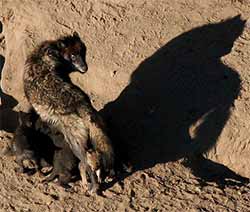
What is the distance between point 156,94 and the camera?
12945 millimetres

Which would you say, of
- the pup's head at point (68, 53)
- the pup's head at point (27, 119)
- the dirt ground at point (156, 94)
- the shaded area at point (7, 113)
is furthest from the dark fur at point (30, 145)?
the pup's head at point (68, 53)

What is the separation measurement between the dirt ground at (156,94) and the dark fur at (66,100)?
1.84 feet

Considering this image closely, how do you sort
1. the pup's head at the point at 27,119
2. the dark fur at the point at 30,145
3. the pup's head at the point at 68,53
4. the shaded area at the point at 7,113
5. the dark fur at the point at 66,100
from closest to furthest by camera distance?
the dark fur at the point at 66,100, the dark fur at the point at 30,145, the pup's head at the point at 68,53, the pup's head at the point at 27,119, the shaded area at the point at 7,113

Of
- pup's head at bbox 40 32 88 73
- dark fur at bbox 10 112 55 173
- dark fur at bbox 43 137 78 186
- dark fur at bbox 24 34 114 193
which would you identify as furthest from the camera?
pup's head at bbox 40 32 88 73

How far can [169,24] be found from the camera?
13.8 m

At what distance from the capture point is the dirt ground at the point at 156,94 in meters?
11.6

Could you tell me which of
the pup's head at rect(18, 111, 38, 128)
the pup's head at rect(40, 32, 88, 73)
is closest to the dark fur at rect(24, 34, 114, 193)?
the pup's head at rect(40, 32, 88, 73)

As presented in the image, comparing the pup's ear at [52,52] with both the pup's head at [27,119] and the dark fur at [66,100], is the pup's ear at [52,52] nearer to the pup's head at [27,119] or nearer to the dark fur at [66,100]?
the dark fur at [66,100]

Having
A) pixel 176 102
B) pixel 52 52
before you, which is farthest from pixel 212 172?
pixel 52 52

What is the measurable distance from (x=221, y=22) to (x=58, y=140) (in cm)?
339

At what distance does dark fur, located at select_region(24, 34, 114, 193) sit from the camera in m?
11.4

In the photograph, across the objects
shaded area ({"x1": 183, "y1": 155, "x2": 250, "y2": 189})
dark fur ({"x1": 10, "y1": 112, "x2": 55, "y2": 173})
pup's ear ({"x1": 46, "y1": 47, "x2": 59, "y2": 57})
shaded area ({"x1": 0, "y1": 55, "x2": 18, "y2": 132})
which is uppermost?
pup's ear ({"x1": 46, "y1": 47, "x2": 59, "y2": 57})

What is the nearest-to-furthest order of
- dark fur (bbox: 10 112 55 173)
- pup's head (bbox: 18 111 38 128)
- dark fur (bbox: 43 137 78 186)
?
dark fur (bbox: 43 137 78 186) → dark fur (bbox: 10 112 55 173) → pup's head (bbox: 18 111 38 128)

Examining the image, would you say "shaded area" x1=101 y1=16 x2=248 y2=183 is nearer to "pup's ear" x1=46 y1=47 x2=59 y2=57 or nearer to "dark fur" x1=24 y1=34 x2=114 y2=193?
"dark fur" x1=24 y1=34 x2=114 y2=193
